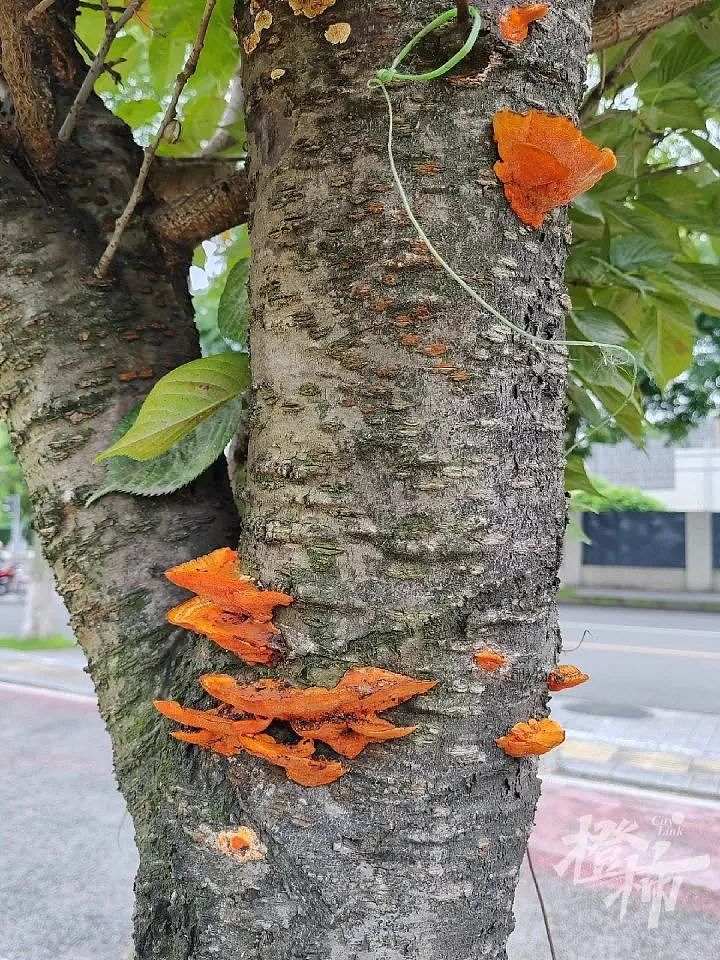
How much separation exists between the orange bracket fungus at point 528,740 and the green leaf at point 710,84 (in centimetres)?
66

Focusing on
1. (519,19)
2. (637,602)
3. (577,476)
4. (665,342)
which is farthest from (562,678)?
(637,602)

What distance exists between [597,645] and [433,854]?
766cm

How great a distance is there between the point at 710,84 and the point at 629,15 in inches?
4.7

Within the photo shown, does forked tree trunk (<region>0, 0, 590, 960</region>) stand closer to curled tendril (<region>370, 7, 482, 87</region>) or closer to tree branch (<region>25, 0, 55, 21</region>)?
curled tendril (<region>370, 7, 482, 87</region>)

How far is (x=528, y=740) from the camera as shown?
515mm

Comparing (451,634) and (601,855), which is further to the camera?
(601,855)

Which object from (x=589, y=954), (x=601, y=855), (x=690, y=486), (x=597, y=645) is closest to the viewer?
(x=589, y=954)

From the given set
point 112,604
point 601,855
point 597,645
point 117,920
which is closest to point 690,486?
point 597,645

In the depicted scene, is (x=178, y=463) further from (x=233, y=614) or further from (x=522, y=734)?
(x=522, y=734)

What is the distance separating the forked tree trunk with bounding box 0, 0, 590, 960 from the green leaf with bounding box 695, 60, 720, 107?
0.95 ft

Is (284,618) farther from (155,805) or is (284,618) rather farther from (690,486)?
(690,486)

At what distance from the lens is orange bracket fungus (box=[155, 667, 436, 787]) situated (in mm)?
493

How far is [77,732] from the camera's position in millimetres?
5281

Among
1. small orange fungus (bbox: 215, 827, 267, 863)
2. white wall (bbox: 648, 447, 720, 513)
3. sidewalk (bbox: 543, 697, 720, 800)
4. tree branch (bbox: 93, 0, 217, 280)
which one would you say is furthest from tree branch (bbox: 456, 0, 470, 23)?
white wall (bbox: 648, 447, 720, 513)
